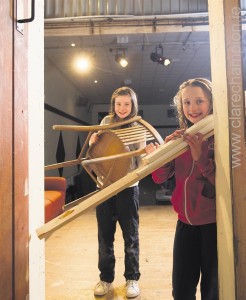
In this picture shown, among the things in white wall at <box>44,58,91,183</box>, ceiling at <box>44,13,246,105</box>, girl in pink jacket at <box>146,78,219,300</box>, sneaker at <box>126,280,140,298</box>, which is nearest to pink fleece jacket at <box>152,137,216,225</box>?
girl in pink jacket at <box>146,78,219,300</box>

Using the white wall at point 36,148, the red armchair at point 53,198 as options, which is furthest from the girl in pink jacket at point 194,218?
the red armchair at point 53,198

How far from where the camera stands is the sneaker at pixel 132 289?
193 cm

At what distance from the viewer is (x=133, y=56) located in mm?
5801

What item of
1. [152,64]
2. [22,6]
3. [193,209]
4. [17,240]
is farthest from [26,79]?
[152,64]

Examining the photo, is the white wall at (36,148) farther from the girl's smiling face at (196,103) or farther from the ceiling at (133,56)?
the ceiling at (133,56)

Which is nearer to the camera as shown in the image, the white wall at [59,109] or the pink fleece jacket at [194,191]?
the pink fleece jacket at [194,191]

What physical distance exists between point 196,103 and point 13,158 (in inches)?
29.6

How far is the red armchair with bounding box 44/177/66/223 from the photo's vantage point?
3229 mm

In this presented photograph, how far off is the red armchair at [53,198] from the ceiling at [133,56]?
201cm

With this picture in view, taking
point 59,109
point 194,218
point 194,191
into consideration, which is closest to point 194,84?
point 194,191

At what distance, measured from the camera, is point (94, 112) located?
37.2 ft

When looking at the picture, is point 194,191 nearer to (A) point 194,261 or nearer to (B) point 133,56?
(A) point 194,261

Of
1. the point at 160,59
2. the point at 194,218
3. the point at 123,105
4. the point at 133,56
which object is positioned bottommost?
the point at 194,218

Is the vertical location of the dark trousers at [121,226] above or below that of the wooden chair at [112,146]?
below
